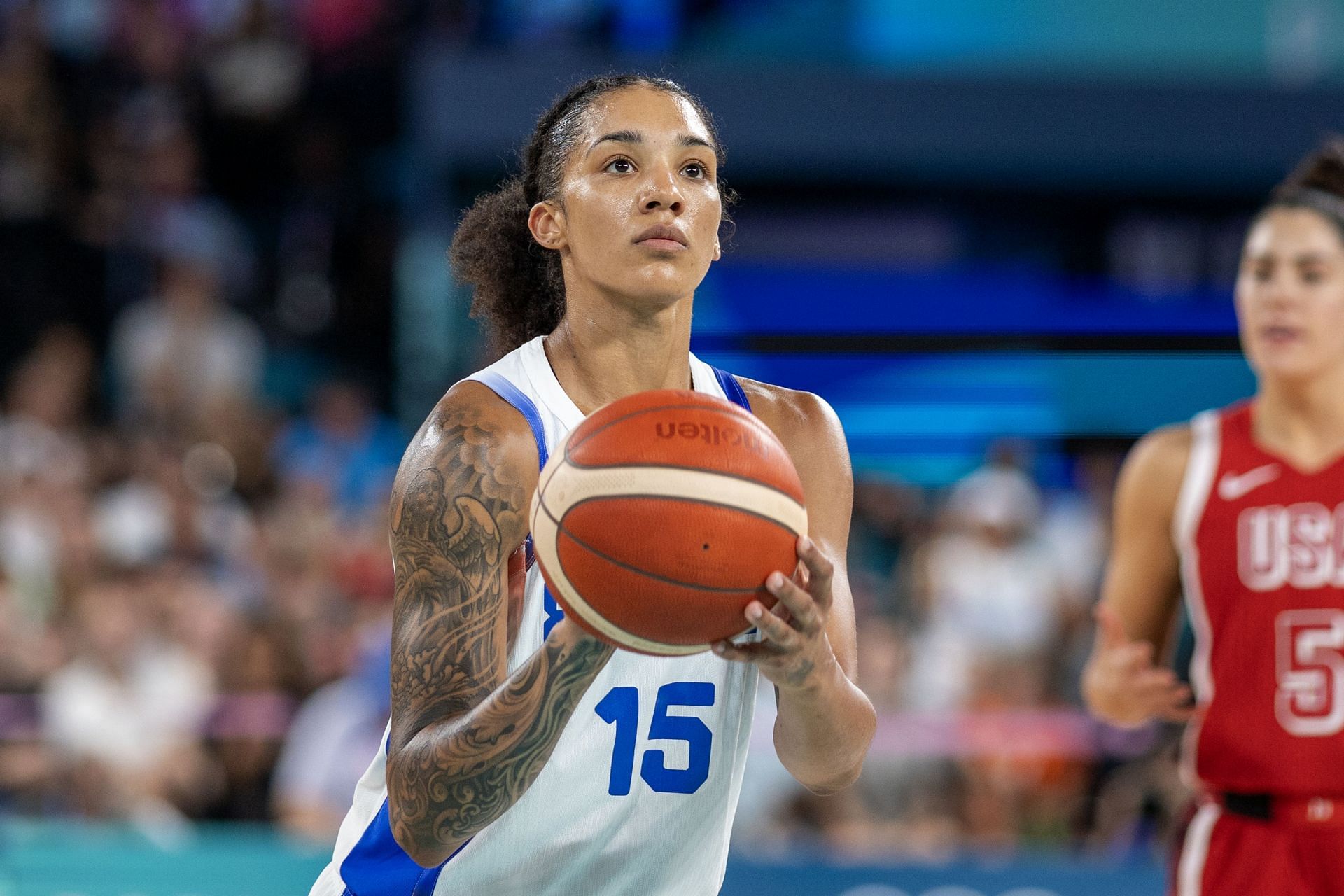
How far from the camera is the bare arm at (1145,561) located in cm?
394

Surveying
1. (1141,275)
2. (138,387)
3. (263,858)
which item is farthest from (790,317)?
(263,858)

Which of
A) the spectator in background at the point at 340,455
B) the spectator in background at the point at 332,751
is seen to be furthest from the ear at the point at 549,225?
the spectator in background at the point at 340,455

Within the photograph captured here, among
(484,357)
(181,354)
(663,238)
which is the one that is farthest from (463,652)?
(181,354)

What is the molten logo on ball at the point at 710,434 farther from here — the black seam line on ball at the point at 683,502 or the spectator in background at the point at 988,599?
the spectator in background at the point at 988,599

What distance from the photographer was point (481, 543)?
2688 mm

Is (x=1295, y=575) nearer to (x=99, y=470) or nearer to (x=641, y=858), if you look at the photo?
(x=641, y=858)

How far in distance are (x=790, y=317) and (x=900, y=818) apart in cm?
434

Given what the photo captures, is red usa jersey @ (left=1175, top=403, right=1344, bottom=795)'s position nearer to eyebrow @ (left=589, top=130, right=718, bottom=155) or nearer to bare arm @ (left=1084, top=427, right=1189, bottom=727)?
bare arm @ (left=1084, top=427, right=1189, bottom=727)

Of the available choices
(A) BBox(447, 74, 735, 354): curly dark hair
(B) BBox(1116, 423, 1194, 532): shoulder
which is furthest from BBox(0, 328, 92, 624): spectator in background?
(B) BBox(1116, 423, 1194, 532): shoulder

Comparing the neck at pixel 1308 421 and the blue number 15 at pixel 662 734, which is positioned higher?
the neck at pixel 1308 421

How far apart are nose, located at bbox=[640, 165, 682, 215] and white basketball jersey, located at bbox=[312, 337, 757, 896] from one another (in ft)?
1.17

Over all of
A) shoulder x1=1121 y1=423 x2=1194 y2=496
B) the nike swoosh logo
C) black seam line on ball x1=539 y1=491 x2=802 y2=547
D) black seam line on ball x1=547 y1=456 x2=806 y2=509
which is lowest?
black seam line on ball x1=539 y1=491 x2=802 y2=547

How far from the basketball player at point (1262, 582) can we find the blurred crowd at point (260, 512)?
311 centimetres

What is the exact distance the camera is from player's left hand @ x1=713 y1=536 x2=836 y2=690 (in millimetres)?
2314
